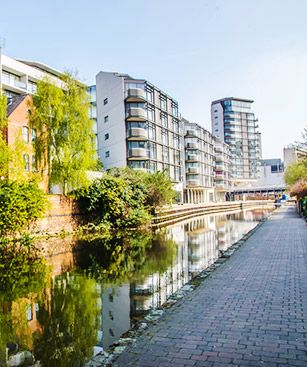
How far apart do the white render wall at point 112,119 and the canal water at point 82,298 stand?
116 ft

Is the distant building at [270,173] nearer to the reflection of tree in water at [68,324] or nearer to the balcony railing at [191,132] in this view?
the balcony railing at [191,132]

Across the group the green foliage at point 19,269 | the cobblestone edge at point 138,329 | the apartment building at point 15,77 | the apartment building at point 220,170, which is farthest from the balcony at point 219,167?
the cobblestone edge at point 138,329

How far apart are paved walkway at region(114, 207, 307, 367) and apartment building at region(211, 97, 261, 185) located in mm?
116616

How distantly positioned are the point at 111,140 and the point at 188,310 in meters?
46.8

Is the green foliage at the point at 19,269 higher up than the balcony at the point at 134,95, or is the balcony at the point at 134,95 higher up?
the balcony at the point at 134,95

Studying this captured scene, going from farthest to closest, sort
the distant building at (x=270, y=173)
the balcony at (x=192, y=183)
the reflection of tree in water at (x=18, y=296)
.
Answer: the distant building at (x=270, y=173), the balcony at (x=192, y=183), the reflection of tree in water at (x=18, y=296)

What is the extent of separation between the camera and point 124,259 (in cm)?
1361

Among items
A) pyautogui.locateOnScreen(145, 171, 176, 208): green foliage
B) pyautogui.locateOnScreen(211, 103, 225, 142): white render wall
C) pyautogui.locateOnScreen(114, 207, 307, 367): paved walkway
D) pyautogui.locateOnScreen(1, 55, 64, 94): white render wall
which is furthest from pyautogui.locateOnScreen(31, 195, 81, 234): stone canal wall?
pyautogui.locateOnScreen(211, 103, 225, 142): white render wall

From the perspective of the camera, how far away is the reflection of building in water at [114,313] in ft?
19.8

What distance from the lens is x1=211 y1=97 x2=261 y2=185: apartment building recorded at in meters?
124

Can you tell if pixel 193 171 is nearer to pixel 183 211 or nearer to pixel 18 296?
pixel 183 211

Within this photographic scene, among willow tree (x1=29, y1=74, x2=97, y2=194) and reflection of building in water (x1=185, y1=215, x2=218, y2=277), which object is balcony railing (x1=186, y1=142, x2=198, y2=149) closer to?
willow tree (x1=29, y1=74, x2=97, y2=194)

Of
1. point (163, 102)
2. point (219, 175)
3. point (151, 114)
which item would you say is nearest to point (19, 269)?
point (151, 114)

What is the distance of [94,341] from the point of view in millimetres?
5781
